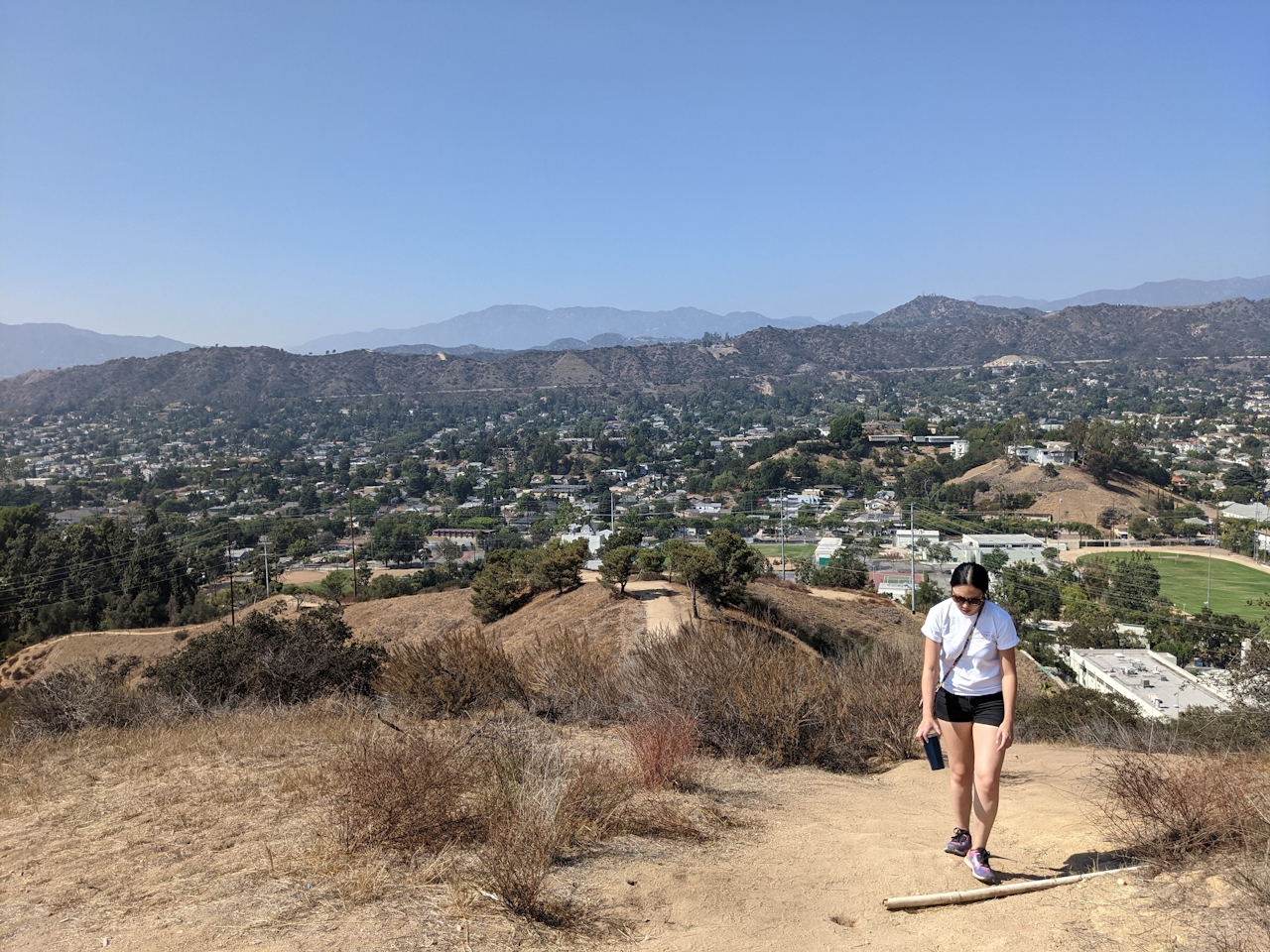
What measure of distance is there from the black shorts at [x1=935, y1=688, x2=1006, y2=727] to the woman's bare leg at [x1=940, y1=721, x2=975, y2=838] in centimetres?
3

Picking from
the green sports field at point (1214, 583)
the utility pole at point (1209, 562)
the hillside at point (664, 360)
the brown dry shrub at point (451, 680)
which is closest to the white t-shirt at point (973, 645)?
the brown dry shrub at point (451, 680)

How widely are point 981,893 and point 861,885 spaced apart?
0.43m

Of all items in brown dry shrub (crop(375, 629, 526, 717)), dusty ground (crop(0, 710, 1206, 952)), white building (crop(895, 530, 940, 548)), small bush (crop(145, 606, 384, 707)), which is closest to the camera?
dusty ground (crop(0, 710, 1206, 952))

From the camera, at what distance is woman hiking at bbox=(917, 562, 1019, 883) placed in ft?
10.5

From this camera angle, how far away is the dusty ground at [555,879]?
2707 mm

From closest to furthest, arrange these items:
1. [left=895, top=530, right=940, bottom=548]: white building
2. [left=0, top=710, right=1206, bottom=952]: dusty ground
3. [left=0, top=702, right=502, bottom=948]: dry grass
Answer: [left=0, top=710, right=1206, bottom=952]: dusty ground < [left=0, top=702, right=502, bottom=948]: dry grass < [left=895, top=530, right=940, bottom=548]: white building

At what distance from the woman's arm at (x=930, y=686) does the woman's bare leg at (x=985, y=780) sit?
0.18m

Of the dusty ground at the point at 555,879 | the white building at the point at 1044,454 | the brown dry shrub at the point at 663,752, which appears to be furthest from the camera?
the white building at the point at 1044,454

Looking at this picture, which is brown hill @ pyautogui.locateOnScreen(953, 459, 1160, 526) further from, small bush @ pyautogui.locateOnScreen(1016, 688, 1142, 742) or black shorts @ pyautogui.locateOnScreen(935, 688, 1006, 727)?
black shorts @ pyautogui.locateOnScreen(935, 688, 1006, 727)

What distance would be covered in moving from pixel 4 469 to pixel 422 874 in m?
81.9

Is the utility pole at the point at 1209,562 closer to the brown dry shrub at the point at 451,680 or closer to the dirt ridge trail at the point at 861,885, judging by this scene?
the brown dry shrub at the point at 451,680

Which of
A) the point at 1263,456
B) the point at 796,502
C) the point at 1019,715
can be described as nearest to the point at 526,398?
the point at 796,502

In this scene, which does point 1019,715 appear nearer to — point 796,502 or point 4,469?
point 796,502

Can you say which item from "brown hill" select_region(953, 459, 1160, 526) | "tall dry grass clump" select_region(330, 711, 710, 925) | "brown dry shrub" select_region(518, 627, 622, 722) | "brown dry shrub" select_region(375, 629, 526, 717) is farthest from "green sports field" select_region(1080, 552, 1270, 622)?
"tall dry grass clump" select_region(330, 711, 710, 925)
